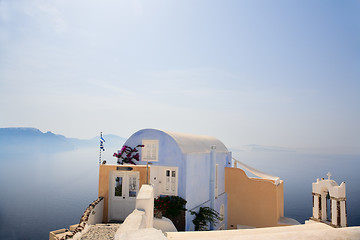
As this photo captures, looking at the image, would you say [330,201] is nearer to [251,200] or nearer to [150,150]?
[251,200]

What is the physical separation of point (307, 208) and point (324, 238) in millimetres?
89922

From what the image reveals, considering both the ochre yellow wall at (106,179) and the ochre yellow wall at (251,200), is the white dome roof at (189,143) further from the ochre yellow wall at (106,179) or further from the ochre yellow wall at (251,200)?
the ochre yellow wall at (251,200)

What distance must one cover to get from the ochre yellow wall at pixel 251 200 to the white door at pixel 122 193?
30.3 feet

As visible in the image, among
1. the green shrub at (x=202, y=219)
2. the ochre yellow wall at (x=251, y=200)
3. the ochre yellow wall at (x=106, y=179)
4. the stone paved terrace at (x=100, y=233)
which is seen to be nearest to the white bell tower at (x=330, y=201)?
the green shrub at (x=202, y=219)

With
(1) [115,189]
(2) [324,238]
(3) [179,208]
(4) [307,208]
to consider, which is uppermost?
(2) [324,238]

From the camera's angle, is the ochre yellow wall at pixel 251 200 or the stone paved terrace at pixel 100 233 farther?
the ochre yellow wall at pixel 251 200

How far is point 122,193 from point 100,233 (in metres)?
2.94

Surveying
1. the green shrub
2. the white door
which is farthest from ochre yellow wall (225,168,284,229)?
the white door

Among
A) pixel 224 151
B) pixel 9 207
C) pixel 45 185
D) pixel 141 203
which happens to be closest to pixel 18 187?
pixel 45 185

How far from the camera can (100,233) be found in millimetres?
9430

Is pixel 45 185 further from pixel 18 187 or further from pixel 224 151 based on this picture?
pixel 224 151

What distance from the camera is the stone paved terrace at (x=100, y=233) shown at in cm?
895

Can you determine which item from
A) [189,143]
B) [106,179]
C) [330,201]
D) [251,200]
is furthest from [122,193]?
[251,200]

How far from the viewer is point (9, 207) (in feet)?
242
